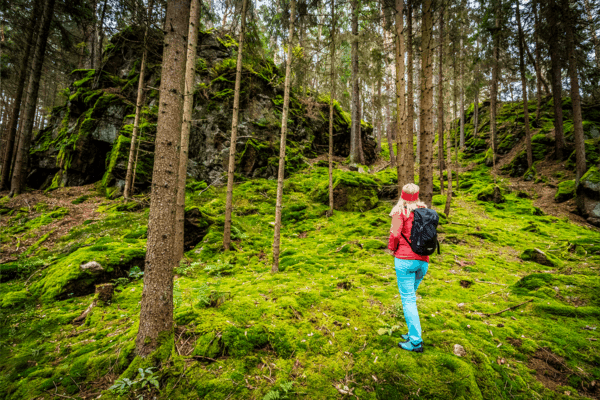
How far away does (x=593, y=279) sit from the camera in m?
4.55

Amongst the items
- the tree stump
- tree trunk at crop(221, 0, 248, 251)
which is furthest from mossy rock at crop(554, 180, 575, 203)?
the tree stump

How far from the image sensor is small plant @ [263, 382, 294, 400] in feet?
8.37

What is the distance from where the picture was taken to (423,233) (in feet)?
10.2

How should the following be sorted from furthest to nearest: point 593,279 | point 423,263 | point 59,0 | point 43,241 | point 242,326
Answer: point 59,0 → point 43,241 → point 593,279 → point 242,326 → point 423,263

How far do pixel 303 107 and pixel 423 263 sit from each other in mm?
15947

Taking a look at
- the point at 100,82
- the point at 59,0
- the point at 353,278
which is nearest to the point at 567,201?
the point at 353,278

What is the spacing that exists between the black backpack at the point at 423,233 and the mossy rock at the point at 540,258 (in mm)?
5615

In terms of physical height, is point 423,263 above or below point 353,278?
above

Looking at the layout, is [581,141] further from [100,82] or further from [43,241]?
[100,82]

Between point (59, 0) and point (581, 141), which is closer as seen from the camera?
point (581, 141)

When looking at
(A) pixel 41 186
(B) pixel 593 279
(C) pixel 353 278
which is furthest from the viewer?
(A) pixel 41 186

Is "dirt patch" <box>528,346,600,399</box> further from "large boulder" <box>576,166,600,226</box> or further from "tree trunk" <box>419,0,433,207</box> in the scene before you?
"large boulder" <box>576,166,600,226</box>

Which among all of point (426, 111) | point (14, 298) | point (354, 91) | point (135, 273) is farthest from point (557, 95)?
point (14, 298)

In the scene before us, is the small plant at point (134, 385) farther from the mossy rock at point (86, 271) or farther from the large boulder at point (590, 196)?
the large boulder at point (590, 196)
